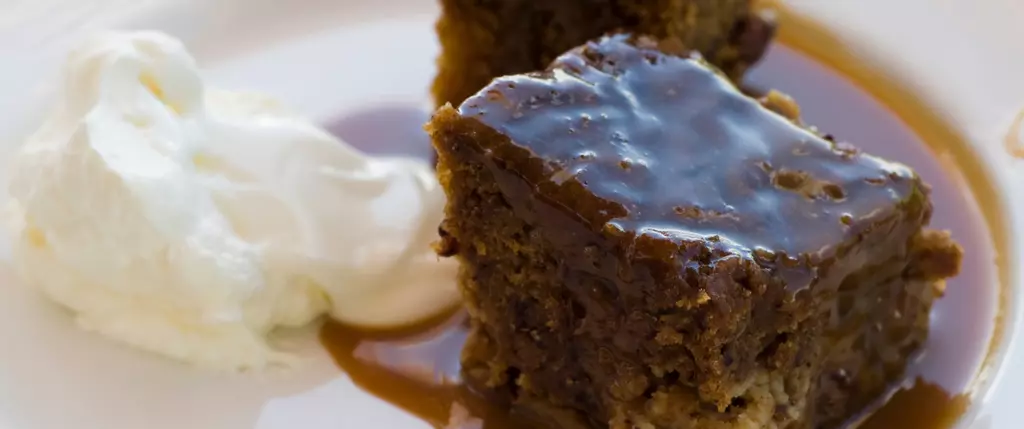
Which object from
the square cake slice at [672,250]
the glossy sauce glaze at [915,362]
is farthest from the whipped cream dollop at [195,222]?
the square cake slice at [672,250]

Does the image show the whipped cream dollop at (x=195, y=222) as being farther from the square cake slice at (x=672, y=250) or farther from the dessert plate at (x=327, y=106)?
the square cake slice at (x=672, y=250)

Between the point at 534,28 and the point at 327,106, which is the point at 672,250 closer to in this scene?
the point at 534,28

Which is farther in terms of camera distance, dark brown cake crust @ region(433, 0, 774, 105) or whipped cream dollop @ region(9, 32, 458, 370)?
dark brown cake crust @ region(433, 0, 774, 105)

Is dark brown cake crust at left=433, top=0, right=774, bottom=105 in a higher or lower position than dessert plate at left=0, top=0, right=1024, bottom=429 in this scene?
higher

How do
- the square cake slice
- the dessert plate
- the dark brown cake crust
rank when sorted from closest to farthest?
1. the square cake slice
2. the dessert plate
3. the dark brown cake crust

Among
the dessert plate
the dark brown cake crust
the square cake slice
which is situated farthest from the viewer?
the dark brown cake crust

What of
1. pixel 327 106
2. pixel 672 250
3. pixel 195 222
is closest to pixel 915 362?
pixel 672 250

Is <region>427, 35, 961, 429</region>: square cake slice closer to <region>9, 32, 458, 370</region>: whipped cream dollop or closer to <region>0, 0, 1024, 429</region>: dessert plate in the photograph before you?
<region>0, 0, 1024, 429</region>: dessert plate

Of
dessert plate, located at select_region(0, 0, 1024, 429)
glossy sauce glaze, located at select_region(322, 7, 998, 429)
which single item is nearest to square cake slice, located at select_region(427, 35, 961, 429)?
glossy sauce glaze, located at select_region(322, 7, 998, 429)
